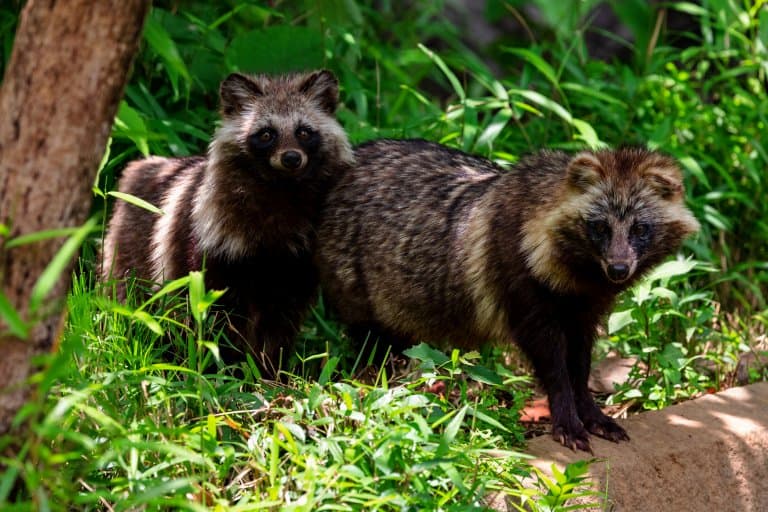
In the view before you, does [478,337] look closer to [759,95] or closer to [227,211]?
[227,211]

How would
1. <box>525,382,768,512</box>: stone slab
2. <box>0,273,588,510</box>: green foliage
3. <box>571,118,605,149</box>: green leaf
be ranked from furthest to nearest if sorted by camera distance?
<box>571,118,605,149</box>: green leaf → <box>525,382,768,512</box>: stone slab → <box>0,273,588,510</box>: green foliage

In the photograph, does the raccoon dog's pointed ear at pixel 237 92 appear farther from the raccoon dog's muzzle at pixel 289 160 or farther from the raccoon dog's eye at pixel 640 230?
the raccoon dog's eye at pixel 640 230

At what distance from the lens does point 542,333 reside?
4277 mm

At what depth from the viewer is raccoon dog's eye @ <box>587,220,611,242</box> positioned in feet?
13.6

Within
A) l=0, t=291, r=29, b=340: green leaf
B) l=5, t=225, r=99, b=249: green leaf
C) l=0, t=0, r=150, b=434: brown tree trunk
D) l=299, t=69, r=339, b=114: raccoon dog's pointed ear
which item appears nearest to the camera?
l=0, t=291, r=29, b=340: green leaf

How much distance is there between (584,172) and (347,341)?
65.3 inches

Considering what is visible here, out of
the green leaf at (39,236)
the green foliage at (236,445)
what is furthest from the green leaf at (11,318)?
the green foliage at (236,445)

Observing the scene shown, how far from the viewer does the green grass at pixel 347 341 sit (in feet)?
10.2

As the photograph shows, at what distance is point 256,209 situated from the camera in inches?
187

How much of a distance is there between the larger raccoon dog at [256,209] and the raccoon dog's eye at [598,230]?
50.7 inches

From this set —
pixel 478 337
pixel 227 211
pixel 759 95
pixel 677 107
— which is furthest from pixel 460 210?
pixel 759 95

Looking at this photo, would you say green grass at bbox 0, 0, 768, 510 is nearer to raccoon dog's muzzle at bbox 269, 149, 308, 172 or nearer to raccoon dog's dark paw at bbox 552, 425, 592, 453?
raccoon dog's dark paw at bbox 552, 425, 592, 453

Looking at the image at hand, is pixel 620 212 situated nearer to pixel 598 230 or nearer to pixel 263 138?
pixel 598 230

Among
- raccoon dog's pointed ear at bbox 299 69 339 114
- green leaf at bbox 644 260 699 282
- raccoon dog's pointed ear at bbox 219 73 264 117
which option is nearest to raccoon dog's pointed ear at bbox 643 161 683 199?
green leaf at bbox 644 260 699 282
